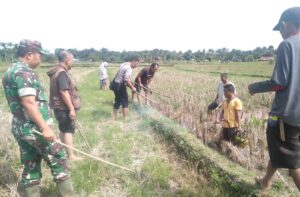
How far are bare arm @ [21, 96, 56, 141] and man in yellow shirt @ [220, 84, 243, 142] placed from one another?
132 inches

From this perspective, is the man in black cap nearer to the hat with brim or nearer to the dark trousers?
the hat with brim

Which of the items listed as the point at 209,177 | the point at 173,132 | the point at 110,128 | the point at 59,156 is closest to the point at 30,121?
the point at 59,156

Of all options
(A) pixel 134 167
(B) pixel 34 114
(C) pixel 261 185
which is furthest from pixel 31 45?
(C) pixel 261 185

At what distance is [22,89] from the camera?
312cm

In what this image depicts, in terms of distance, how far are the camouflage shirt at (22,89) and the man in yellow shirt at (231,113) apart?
3.26 m

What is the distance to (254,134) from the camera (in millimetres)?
5391

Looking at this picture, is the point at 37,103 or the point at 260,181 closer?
the point at 37,103

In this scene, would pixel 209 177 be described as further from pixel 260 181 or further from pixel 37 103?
pixel 37 103

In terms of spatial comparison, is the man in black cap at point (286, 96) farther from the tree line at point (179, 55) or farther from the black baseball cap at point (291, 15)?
the tree line at point (179, 55)

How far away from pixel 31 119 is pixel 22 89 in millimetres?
356

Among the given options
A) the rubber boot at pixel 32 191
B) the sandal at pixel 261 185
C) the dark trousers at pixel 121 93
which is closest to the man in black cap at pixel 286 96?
the sandal at pixel 261 185

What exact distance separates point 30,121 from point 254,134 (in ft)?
12.0

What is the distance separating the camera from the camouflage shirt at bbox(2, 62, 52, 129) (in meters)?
3.14

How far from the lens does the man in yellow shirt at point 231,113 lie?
5.52 m
